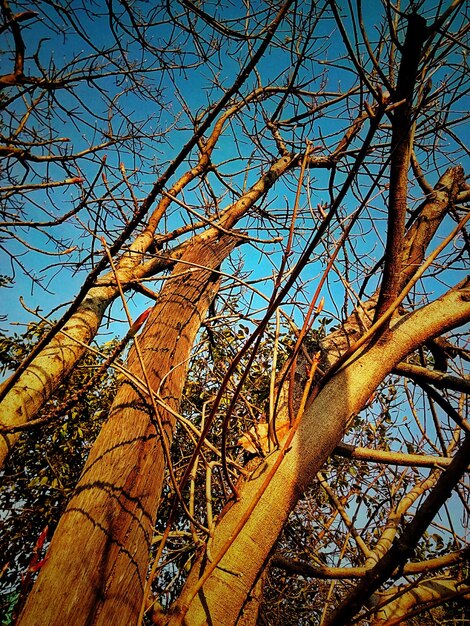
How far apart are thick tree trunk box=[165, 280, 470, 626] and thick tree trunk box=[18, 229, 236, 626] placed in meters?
0.32

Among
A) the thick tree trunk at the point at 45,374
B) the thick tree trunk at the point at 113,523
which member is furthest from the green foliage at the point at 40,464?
the thick tree trunk at the point at 113,523

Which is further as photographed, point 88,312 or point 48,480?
point 48,480

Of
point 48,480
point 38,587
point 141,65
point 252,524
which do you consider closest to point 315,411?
point 252,524

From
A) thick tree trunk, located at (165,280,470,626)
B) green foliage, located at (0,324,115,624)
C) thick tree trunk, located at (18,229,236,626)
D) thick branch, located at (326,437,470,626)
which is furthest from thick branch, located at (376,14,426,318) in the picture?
green foliage, located at (0,324,115,624)

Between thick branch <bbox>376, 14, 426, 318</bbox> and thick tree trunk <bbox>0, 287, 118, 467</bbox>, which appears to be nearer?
thick branch <bbox>376, 14, 426, 318</bbox>

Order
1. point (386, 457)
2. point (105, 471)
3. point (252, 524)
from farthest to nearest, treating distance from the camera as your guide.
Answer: point (386, 457) < point (105, 471) < point (252, 524)

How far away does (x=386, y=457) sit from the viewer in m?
1.70

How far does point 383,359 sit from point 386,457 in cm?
58

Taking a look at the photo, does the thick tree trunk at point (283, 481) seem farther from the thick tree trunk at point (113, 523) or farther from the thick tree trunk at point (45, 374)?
the thick tree trunk at point (45, 374)

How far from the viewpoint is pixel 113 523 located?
47.8 inches

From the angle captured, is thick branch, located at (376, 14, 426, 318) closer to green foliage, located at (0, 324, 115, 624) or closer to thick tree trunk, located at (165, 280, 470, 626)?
thick tree trunk, located at (165, 280, 470, 626)

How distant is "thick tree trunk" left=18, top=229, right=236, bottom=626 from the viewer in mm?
1021

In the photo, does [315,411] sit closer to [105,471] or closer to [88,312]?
[105,471]

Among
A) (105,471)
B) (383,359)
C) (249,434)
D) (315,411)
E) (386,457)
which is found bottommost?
(105,471)
